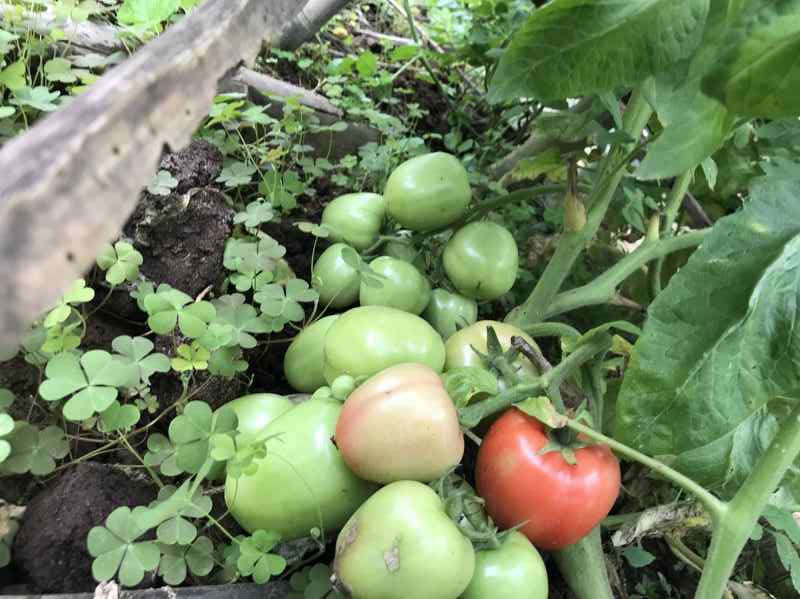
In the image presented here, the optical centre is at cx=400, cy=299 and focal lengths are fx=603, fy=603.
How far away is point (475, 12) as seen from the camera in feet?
5.70

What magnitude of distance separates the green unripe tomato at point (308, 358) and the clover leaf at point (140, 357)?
218 millimetres

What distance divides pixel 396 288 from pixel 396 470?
38cm

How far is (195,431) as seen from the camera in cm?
71

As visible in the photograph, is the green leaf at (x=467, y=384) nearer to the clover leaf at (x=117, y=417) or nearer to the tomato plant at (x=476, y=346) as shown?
the tomato plant at (x=476, y=346)

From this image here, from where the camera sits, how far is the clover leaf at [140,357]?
0.77 meters

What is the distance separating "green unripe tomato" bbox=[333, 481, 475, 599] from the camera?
610 mm

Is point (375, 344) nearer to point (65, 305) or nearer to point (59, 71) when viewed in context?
point (65, 305)

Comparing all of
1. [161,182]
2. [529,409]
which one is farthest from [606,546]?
[161,182]

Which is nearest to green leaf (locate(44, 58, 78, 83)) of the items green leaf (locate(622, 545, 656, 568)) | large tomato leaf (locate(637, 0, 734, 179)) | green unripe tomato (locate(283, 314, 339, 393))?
green unripe tomato (locate(283, 314, 339, 393))

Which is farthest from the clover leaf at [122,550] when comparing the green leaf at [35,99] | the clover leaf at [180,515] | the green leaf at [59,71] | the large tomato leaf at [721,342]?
the green leaf at [59,71]

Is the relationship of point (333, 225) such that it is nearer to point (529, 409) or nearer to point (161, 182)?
point (161, 182)

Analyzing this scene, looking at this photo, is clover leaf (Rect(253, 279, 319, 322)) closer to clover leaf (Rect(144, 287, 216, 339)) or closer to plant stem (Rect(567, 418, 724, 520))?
clover leaf (Rect(144, 287, 216, 339))

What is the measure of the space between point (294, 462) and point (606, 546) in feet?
1.84

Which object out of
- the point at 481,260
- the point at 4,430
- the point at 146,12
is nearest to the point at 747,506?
the point at 481,260
